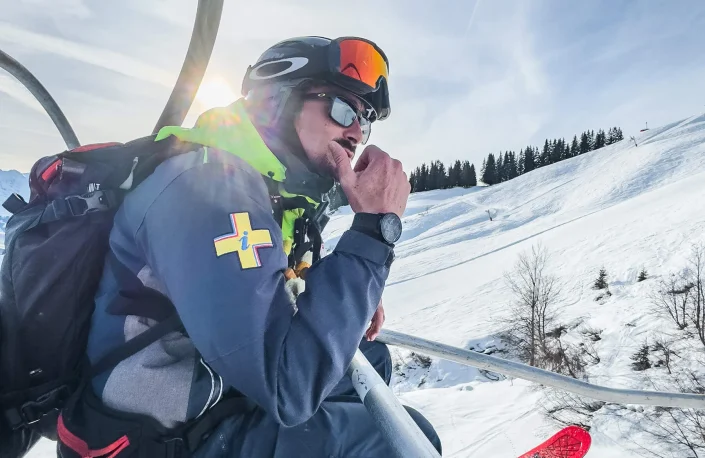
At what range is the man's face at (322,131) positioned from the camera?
1.73 metres

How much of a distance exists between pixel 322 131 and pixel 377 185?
497 millimetres

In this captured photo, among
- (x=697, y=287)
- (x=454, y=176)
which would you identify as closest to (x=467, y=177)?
(x=454, y=176)

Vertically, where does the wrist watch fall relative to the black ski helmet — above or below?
below

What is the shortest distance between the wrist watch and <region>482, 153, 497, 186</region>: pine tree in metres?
90.8

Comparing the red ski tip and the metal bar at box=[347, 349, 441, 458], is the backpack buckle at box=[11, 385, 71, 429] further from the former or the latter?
the red ski tip

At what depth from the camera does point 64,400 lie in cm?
139

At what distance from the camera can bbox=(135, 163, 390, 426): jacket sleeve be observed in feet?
3.54

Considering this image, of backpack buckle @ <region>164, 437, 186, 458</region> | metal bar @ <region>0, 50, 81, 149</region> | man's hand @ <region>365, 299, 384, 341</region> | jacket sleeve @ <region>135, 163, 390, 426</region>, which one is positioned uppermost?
metal bar @ <region>0, 50, 81, 149</region>

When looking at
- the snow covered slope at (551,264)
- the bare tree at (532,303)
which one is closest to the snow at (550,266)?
the snow covered slope at (551,264)

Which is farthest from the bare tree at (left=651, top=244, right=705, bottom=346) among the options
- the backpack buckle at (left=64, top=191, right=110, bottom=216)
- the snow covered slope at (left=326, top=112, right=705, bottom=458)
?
the backpack buckle at (left=64, top=191, right=110, bottom=216)

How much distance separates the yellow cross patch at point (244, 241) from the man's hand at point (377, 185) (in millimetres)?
342

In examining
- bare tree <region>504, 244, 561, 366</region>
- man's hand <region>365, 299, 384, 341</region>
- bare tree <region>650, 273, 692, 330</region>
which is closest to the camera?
man's hand <region>365, 299, 384, 341</region>

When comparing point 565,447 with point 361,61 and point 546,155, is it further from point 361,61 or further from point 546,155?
point 546,155

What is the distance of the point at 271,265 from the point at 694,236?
3758cm
